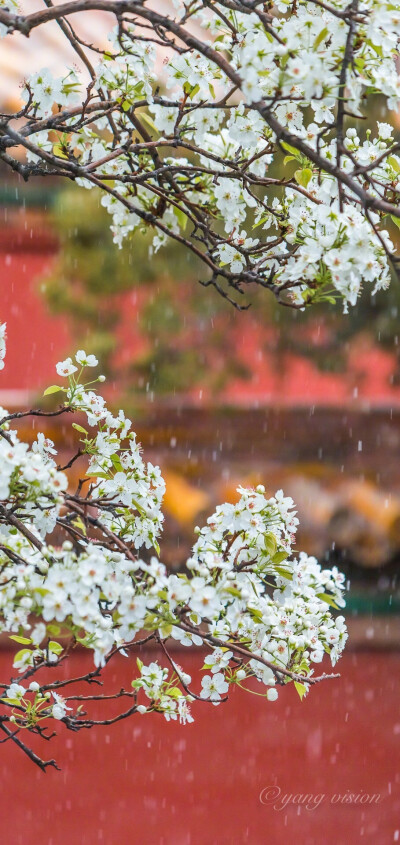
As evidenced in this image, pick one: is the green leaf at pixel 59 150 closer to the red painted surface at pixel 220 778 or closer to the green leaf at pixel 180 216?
the green leaf at pixel 180 216

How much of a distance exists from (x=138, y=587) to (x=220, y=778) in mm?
2477

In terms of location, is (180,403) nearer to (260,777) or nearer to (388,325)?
(388,325)

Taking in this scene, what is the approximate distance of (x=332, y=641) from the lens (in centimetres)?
136

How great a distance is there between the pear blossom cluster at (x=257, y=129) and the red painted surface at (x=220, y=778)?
6.96ft

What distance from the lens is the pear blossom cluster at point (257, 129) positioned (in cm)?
104

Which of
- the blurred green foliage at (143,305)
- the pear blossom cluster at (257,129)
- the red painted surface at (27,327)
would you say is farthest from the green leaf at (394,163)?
the red painted surface at (27,327)

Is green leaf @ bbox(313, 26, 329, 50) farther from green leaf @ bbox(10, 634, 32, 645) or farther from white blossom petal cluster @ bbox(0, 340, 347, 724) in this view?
green leaf @ bbox(10, 634, 32, 645)

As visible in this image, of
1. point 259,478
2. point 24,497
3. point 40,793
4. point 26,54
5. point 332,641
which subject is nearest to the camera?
point 24,497

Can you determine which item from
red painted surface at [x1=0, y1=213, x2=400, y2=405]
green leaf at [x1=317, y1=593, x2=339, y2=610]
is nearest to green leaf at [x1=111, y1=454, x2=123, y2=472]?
green leaf at [x1=317, y1=593, x2=339, y2=610]

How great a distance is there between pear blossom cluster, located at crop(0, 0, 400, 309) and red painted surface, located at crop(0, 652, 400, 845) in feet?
6.96

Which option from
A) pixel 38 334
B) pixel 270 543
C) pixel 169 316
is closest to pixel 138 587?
pixel 270 543

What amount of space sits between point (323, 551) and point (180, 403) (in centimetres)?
165

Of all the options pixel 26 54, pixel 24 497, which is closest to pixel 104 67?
pixel 24 497

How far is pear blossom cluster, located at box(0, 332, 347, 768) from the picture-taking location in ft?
3.36
